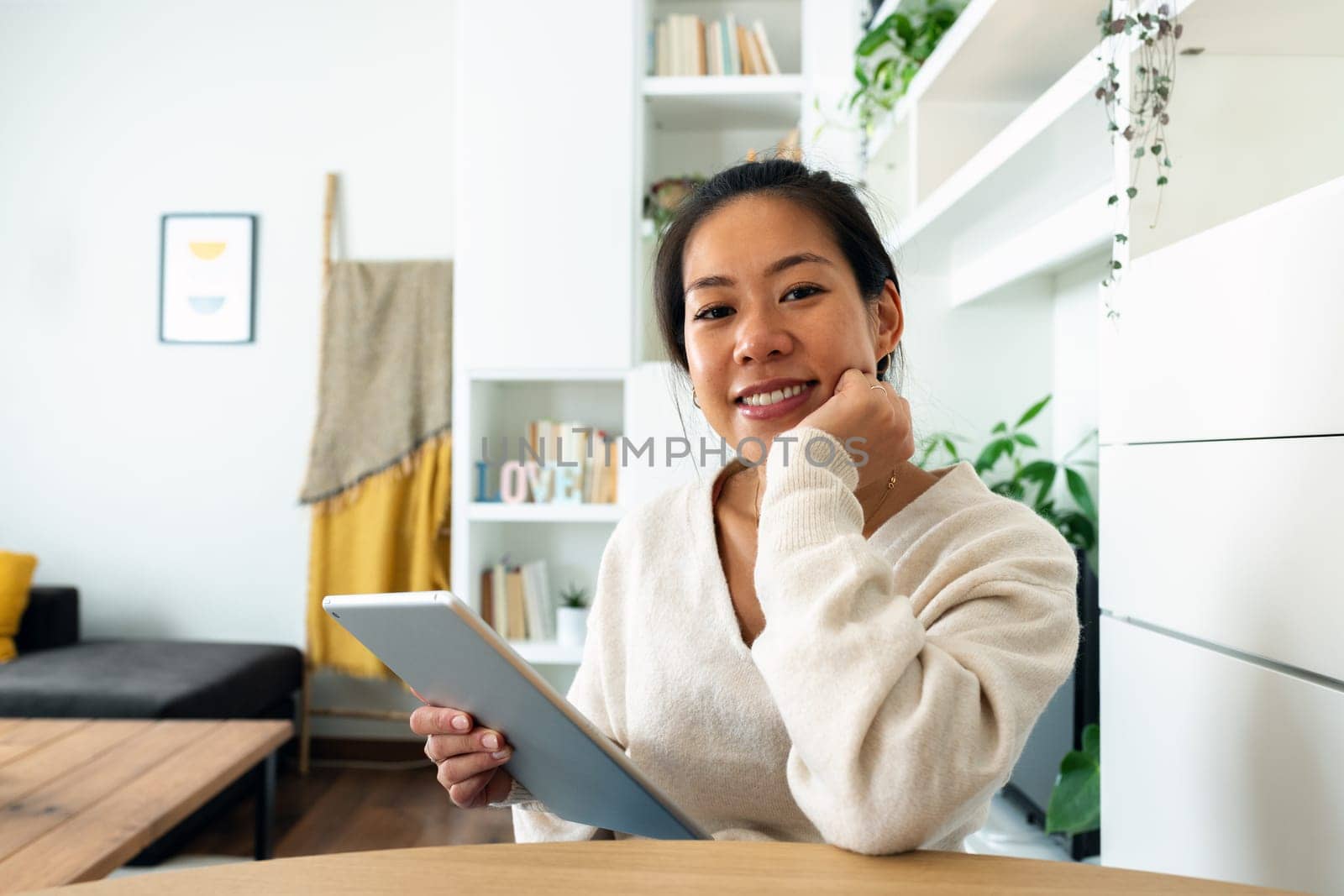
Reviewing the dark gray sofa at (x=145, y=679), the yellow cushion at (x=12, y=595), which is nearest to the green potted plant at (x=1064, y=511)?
the dark gray sofa at (x=145, y=679)

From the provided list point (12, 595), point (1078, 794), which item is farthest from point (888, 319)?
point (12, 595)

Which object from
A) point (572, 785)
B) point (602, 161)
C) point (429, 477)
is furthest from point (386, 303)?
point (572, 785)

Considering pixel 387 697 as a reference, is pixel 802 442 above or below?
above

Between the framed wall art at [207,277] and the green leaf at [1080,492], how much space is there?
2.91 metres

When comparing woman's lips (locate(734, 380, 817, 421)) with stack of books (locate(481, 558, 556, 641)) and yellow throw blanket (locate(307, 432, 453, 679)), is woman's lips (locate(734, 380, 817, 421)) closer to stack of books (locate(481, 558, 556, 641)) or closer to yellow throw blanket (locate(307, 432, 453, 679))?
stack of books (locate(481, 558, 556, 641))

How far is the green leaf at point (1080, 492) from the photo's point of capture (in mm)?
2146

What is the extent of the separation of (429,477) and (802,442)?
8.66 ft

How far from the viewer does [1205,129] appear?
124 cm

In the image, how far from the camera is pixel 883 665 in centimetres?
72

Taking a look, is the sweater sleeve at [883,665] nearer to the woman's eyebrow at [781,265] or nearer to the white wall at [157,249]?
the woman's eyebrow at [781,265]

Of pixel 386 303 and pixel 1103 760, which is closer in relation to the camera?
pixel 1103 760

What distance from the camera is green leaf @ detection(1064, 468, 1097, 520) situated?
2146 millimetres

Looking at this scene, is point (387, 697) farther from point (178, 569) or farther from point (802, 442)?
point (802, 442)

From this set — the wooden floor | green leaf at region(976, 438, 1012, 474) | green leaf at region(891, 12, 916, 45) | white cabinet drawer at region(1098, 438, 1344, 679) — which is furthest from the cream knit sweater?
green leaf at region(891, 12, 916, 45)
